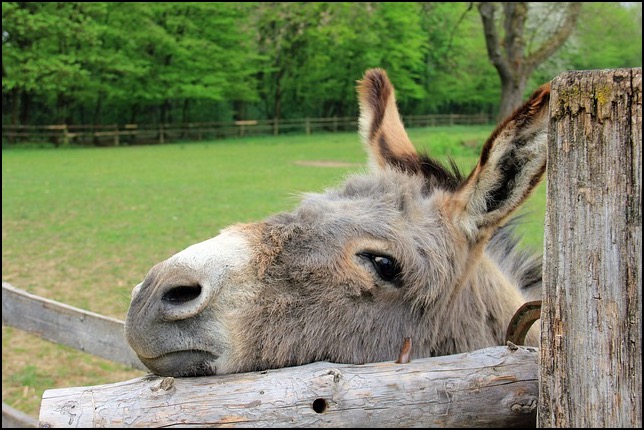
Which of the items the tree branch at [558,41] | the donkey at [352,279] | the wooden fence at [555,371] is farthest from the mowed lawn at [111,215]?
the tree branch at [558,41]

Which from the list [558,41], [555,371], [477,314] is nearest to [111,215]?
[477,314]

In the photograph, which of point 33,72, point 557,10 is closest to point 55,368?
point 557,10

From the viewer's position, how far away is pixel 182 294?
2240mm

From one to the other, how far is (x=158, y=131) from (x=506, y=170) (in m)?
41.9

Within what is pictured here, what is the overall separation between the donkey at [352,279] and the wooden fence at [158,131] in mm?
39294

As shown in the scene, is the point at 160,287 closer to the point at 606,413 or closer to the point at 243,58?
Result: the point at 606,413

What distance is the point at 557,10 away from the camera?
25.0 m

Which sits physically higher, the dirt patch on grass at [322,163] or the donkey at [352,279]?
the donkey at [352,279]

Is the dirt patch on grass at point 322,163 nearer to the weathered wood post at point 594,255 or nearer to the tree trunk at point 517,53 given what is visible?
the tree trunk at point 517,53

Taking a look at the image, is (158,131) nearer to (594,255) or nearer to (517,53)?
(517,53)

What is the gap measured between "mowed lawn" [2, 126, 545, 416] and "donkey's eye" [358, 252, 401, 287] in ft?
2.25

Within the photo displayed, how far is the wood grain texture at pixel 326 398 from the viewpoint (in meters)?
1.89

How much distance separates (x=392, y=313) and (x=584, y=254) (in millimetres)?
1025

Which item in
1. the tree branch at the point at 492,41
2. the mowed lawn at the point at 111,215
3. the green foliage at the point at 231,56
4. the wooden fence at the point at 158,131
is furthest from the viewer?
the wooden fence at the point at 158,131
